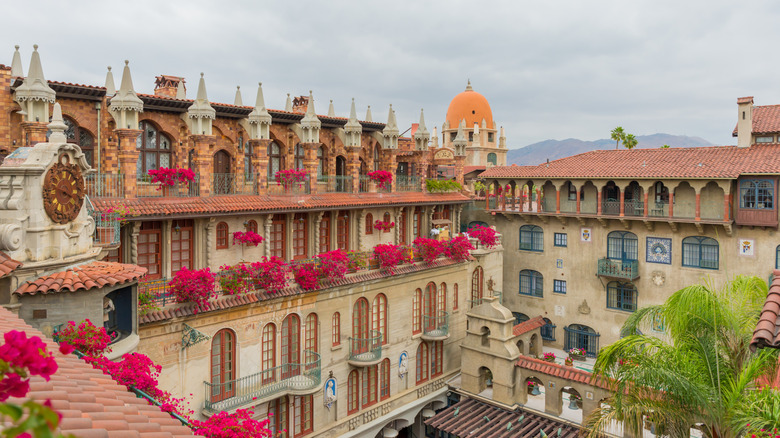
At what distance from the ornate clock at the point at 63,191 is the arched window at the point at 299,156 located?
16.1 metres

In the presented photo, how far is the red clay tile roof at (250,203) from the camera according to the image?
21478 millimetres

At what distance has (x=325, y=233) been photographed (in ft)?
101

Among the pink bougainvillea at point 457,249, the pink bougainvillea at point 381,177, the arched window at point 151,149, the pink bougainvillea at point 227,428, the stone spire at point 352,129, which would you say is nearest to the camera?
the pink bougainvillea at point 227,428

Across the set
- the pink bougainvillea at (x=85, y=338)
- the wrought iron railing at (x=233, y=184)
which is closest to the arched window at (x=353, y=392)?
the wrought iron railing at (x=233, y=184)

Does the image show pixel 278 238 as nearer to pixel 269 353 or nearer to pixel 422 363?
pixel 269 353

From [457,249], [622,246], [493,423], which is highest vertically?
[457,249]

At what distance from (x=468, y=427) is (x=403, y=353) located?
19.1 ft

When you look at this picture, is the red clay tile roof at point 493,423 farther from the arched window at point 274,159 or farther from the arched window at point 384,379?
the arched window at point 274,159

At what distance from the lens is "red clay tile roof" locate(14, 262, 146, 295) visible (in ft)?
46.4

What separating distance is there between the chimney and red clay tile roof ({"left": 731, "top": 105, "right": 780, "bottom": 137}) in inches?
17.9

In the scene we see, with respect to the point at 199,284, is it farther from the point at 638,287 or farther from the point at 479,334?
the point at 638,287

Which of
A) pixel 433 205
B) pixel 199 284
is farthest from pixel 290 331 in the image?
pixel 433 205

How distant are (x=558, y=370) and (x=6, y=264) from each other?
25.8 metres

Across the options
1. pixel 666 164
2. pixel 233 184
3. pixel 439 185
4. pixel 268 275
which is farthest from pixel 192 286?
pixel 666 164
